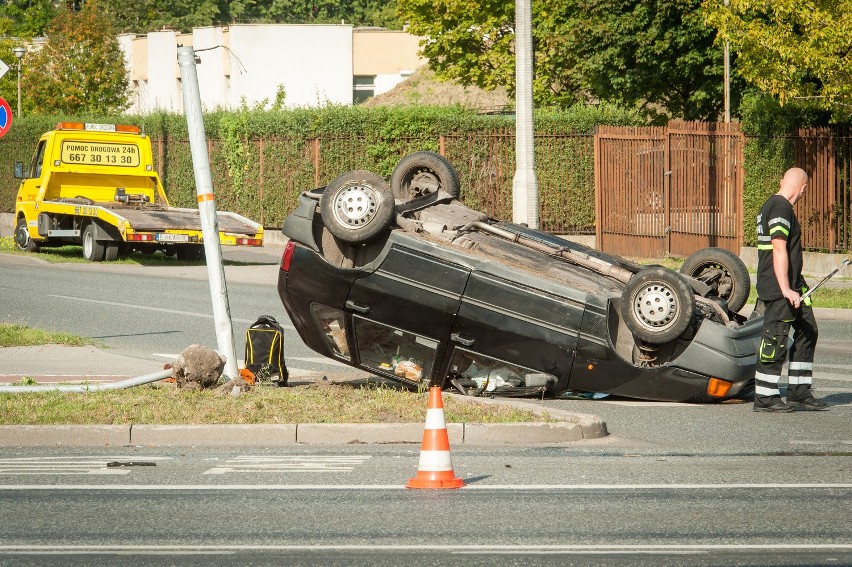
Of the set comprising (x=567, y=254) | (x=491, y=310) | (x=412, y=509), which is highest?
(x=567, y=254)

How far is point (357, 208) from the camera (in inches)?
413

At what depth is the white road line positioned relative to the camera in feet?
19.7

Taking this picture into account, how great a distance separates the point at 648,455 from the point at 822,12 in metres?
12.6

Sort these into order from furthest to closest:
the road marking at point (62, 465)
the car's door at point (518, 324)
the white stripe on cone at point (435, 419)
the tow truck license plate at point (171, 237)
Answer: the tow truck license plate at point (171, 237), the car's door at point (518, 324), the road marking at point (62, 465), the white stripe on cone at point (435, 419)

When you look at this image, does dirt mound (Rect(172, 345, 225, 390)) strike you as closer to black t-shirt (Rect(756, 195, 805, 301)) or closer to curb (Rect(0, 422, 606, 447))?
curb (Rect(0, 422, 606, 447))

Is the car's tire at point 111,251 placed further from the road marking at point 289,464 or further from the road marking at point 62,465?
the road marking at point 289,464

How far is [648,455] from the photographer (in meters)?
8.51

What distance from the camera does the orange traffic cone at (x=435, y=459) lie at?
7469 mm

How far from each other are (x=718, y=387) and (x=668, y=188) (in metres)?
16.0

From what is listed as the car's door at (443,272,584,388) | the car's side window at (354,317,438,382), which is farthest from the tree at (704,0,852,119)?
the car's side window at (354,317,438,382)

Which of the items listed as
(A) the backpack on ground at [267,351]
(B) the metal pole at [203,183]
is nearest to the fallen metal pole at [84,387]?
(B) the metal pole at [203,183]

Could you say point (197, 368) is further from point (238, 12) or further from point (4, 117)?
point (238, 12)

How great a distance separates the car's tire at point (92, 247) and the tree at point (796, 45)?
12.4m

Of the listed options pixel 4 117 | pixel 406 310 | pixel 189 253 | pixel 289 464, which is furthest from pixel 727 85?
pixel 289 464
